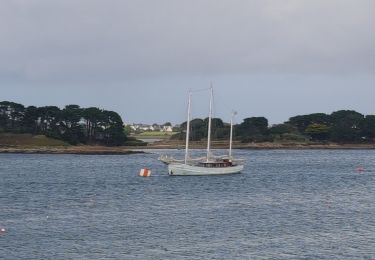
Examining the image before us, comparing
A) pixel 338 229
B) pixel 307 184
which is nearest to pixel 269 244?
pixel 338 229

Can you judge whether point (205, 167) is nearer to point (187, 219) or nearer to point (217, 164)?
point (217, 164)

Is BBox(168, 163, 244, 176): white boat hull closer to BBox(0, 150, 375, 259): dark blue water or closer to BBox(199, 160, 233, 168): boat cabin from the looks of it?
BBox(199, 160, 233, 168): boat cabin

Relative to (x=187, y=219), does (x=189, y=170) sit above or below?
above

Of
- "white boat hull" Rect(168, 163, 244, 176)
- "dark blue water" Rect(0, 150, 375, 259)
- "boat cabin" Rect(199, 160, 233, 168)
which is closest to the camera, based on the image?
"dark blue water" Rect(0, 150, 375, 259)

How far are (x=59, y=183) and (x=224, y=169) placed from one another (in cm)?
2798

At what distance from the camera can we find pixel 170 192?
9281 cm

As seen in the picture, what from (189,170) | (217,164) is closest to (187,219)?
(189,170)

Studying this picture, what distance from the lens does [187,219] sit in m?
66.4

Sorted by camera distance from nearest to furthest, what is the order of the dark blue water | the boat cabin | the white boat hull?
the dark blue water, the white boat hull, the boat cabin

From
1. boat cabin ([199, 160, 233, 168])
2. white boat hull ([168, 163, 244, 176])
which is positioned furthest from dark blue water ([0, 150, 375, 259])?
boat cabin ([199, 160, 233, 168])

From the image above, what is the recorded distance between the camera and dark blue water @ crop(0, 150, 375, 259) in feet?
167

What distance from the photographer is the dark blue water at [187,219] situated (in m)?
50.9

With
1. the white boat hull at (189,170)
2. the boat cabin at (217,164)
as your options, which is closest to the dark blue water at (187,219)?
the white boat hull at (189,170)

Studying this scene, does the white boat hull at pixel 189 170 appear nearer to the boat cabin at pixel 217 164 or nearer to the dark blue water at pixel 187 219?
the boat cabin at pixel 217 164
